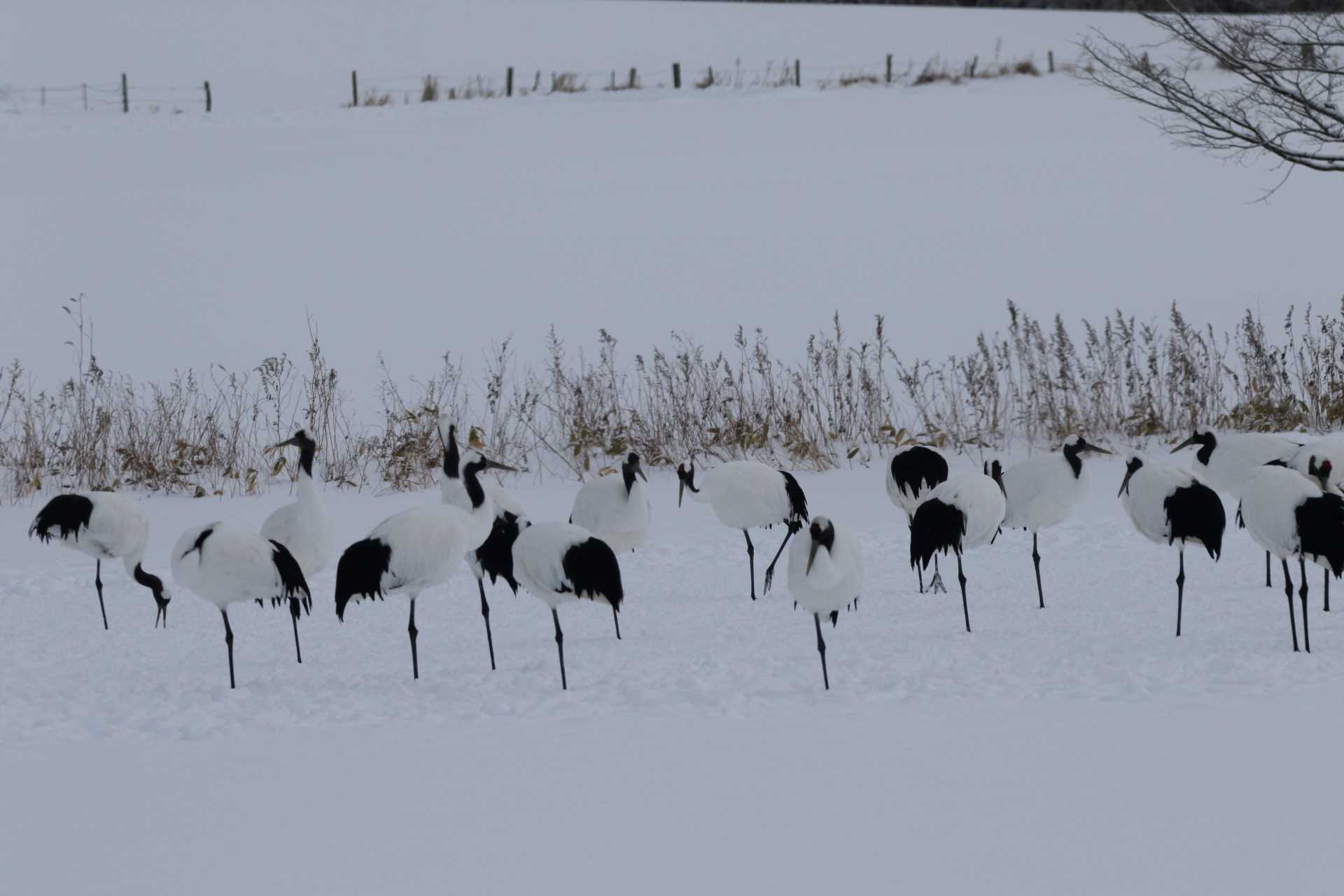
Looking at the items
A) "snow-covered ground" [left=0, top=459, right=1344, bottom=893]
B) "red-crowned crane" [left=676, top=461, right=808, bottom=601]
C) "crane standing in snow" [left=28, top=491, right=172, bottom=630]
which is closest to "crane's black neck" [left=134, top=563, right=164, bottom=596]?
"crane standing in snow" [left=28, top=491, right=172, bottom=630]

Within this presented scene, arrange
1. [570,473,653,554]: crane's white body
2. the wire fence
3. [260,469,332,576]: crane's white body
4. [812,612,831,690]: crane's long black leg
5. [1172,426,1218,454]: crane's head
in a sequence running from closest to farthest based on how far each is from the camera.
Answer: [812,612,831,690]: crane's long black leg, [260,469,332,576]: crane's white body, [570,473,653,554]: crane's white body, [1172,426,1218,454]: crane's head, the wire fence

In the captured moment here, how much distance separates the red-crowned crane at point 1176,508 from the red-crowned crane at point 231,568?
403 centimetres

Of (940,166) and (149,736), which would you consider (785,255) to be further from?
(149,736)

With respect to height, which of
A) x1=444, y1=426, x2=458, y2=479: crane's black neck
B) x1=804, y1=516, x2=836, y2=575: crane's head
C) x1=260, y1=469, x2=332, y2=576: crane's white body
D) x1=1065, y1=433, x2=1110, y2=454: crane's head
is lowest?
x1=804, y1=516, x2=836, y2=575: crane's head

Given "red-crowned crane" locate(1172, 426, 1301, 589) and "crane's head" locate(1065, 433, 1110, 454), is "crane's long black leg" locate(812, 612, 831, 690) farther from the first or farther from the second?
"red-crowned crane" locate(1172, 426, 1301, 589)

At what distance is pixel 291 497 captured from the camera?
1128 cm

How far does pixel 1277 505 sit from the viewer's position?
21.7 ft

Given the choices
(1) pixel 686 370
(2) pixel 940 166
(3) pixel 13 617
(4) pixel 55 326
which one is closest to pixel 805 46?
(2) pixel 940 166

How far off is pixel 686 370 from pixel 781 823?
7.90 meters

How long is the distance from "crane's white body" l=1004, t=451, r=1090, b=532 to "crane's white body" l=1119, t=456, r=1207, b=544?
0.60 metres

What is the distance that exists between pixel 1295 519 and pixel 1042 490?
161 cm

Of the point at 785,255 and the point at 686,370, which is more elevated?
the point at 785,255

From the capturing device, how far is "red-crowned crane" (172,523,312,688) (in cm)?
675

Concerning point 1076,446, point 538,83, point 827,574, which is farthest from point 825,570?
point 538,83
